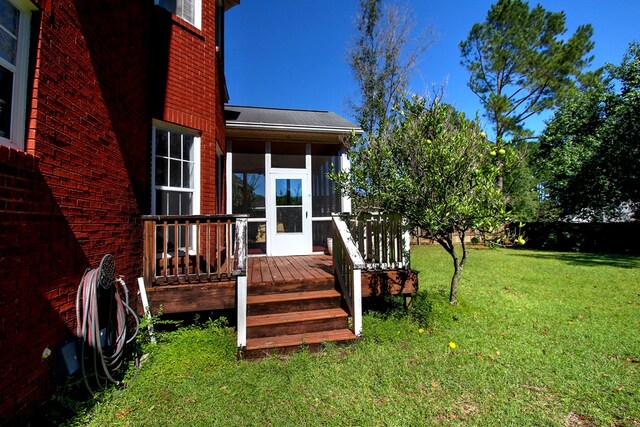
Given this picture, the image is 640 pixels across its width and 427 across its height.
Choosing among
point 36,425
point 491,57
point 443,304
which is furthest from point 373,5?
point 36,425

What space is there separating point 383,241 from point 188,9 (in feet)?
17.3

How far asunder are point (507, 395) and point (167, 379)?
3.22 m

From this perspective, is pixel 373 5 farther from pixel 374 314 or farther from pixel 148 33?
pixel 374 314

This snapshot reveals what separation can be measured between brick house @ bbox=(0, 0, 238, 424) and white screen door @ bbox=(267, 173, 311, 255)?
269 cm

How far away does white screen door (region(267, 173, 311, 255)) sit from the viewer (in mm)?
7578

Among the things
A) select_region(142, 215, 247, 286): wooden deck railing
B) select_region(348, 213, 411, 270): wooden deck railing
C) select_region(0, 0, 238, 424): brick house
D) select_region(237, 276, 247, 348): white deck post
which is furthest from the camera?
select_region(348, 213, 411, 270): wooden deck railing

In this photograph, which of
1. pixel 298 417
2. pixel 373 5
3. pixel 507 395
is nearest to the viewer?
pixel 298 417

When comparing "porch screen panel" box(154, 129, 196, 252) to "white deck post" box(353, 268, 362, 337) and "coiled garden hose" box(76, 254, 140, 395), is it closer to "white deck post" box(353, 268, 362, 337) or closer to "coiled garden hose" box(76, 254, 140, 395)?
"coiled garden hose" box(76, 254, 140, 395)

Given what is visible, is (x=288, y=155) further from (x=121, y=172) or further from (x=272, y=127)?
(x=121, y=172)

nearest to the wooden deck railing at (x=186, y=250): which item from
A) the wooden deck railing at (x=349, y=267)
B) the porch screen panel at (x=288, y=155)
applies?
the wooden deck railing at (x=349, y=267)

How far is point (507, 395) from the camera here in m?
2.82

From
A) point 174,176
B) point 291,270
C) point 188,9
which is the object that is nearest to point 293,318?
point 291,270

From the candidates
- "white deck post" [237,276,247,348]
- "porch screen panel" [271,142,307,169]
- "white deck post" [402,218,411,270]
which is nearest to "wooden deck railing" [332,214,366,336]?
"white deck post" [402,218,411,270]

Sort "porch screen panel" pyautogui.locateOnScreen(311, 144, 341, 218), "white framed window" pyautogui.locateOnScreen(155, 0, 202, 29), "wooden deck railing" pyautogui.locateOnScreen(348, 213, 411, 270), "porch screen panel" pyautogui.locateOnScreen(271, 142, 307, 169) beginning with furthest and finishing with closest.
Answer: "porch screen panel" pyautogui.locateOnScreen(311, 144, 341, 218) < "porch screen panel" pyautogui.locateOnScreen(271, 142, 307, 169) < "white framed window" pyautogui.locateOnScreen(155, 0, 202, 29) < "wooden deck railing" pyautogui.locateOnScreen(348, 213, 411, 270)
